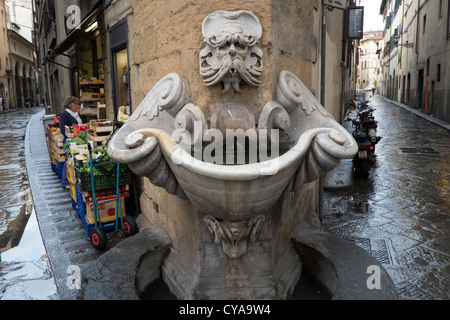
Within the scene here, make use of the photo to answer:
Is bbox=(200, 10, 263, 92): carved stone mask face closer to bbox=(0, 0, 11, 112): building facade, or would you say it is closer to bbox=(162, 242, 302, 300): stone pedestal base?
bbox=(162, 242, 302, 300): stone pedestal base

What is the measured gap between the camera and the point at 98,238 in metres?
3.98

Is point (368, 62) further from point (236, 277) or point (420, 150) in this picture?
point (236, 277)

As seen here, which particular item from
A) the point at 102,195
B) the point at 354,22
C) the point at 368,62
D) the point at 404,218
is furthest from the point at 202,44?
the point at 368,62

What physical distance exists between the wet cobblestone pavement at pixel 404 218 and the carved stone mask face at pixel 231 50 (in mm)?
2149

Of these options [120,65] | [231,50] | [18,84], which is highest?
[18,84]

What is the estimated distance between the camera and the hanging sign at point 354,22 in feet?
31.1

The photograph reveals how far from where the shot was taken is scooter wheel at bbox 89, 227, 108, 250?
13.0 feet

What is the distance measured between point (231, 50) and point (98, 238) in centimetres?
265

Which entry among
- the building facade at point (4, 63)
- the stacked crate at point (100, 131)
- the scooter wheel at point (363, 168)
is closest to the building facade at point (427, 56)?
the scooter wheel at point (363, 168)

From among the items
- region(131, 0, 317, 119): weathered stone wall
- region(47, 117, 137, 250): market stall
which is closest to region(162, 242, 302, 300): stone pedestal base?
region(131, 0, 317, 119): weathered stone wall

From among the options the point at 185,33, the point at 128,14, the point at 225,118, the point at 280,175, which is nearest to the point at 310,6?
the point at 185,33

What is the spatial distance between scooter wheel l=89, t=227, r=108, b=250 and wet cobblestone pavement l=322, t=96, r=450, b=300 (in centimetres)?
252

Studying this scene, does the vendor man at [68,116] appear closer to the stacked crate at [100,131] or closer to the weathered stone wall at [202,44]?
the stacked crate at [100,131]

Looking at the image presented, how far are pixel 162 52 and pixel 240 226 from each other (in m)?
1.50
